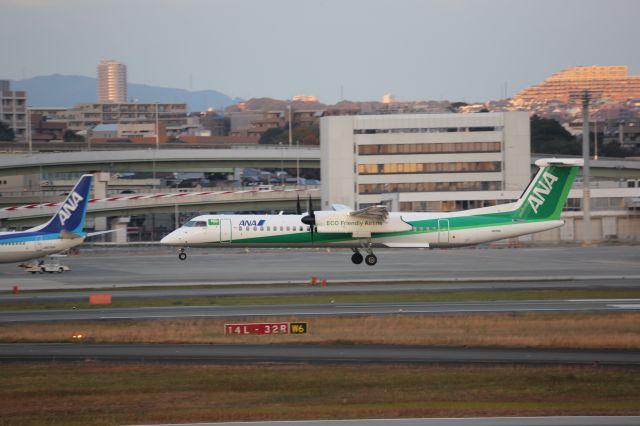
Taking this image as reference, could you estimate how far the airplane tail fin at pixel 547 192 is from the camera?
51.3 metres

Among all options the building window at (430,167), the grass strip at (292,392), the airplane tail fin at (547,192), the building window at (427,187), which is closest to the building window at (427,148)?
the building window at (430,167)

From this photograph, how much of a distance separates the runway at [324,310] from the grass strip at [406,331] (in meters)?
1.27

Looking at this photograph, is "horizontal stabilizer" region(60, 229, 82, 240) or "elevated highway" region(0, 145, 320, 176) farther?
"elevated highway" region(0, 145, 320, 176)

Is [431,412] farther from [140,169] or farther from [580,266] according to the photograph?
[140,169]

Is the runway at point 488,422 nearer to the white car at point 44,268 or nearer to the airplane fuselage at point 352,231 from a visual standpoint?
the airplane fuselage at point 352,231

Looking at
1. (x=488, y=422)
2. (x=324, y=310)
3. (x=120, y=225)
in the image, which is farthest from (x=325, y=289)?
(x=120, y=225)

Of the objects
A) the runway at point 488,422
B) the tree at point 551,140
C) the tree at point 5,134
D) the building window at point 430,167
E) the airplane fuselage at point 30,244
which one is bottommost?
the runway at point 488,422

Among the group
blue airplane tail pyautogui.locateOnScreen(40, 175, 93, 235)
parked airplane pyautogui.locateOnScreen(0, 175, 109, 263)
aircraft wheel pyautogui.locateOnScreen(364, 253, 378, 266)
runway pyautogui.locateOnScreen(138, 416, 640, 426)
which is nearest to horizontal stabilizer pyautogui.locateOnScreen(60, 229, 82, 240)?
parked airplane pyautogui.locateOnScreen(0, 175, 109, 263)

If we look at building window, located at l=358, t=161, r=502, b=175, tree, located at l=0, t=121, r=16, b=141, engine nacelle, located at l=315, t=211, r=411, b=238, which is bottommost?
engine nacelle, located at l=315, t=211, r=411, b=238

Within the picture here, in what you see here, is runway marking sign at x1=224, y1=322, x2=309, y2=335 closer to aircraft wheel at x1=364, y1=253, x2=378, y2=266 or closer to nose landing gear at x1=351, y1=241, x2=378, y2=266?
nose landing gear at x1=351, y1=241, x2=378, y2=266

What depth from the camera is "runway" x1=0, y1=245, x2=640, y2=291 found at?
48062 mm

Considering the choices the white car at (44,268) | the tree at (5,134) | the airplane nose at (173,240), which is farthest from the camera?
the tree at (5,134)

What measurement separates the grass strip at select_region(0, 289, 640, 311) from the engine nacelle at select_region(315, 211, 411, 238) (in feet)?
28.5

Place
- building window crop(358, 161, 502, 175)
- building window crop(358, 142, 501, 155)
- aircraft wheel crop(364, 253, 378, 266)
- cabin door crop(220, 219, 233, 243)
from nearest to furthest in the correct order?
1. cabin door crop(220, 219, 233, 243)
2. aircraft wheel crop(364, 253, 378, 266)
3. building window crop(358, 161, 502, 175)
4. building window crop(358, 142, 501, 155)
